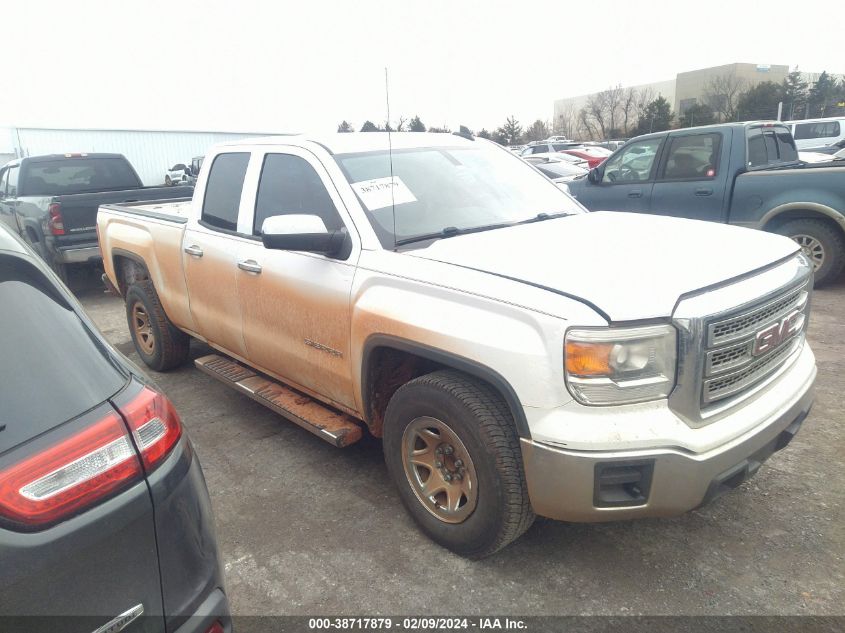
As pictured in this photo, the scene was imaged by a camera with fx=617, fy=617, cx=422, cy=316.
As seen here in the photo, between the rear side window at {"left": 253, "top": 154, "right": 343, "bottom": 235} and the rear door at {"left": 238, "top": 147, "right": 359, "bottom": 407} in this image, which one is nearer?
the rear door at {"left": 238, "top": 147, "right": 359, "bottom": 407}

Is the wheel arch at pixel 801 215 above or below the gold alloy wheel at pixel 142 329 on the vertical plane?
above

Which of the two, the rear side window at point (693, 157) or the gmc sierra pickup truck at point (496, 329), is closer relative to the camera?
the gmc sierra pickup truck at point (496, 329)

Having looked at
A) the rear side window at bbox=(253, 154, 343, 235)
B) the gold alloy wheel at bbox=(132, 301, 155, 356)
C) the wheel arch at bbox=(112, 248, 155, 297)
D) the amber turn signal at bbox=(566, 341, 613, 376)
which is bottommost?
the gold alloy wheel at bbox=(132, 301, 155, 356)

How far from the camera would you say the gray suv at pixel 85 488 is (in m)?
1.32

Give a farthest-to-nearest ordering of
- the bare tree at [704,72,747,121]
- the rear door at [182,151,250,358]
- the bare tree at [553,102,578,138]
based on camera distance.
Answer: the bare tree at [553,102,578,138], the bare tree at [704,72,747,121], the rear door at [182,151,250,358]

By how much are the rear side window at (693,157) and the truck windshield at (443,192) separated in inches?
171

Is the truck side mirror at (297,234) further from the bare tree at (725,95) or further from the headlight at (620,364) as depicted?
the bare tree at (725,95)

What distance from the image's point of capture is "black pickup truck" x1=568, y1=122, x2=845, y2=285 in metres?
6.93

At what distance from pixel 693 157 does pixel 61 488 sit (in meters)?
7.90

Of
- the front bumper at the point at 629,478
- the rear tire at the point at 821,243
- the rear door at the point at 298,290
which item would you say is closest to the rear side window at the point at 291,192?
the rear door at the point at 298,290

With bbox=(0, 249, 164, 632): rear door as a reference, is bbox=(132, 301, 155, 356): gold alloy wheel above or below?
below

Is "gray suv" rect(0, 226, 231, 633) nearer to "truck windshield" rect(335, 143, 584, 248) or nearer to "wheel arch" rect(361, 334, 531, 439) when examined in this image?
"wheel arch" rect(361, 334, 531, 439)

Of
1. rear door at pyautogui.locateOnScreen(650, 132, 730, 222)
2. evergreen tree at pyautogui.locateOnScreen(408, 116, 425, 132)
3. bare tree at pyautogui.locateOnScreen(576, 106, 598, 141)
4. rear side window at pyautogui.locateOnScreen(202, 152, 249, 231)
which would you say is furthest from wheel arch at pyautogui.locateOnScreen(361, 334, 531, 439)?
bare tree at pyautogui.locateOnScreen(576, 106, 598, 141)

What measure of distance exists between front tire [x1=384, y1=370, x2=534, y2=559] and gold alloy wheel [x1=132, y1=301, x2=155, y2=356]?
10.9ft
